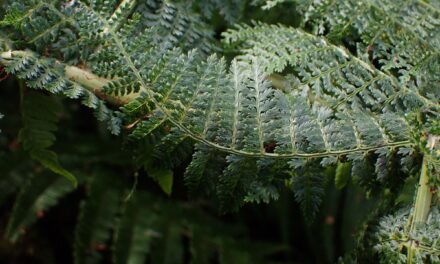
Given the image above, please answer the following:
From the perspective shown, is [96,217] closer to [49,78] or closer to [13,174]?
[13,174]

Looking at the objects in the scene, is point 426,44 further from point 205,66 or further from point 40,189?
point 40,189

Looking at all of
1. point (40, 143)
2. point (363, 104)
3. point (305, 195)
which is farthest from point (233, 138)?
point (40, 143)

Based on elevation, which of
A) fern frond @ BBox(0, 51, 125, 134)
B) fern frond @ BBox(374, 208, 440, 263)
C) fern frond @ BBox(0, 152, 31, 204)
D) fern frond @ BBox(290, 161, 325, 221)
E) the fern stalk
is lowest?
fern frond @ BBox(374, 208, 440, 263)

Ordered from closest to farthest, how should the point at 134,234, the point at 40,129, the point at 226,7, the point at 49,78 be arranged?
the point at 49,78 → the point at 40,129 → the point at 226,7 → the point at 134,234

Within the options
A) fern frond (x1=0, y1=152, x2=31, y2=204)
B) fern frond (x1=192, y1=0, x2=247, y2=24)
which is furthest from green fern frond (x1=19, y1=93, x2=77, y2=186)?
fern frond (x1=0, y1=152, x2=31, y2=204)

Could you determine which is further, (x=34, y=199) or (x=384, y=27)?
(x=34, y=199)

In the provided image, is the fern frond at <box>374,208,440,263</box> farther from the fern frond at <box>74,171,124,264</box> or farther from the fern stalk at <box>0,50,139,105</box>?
the fern frond at <box>74,171,124,264</box>

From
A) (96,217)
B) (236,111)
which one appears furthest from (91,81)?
(96,217)

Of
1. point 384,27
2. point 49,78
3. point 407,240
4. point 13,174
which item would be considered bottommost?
point 407,240

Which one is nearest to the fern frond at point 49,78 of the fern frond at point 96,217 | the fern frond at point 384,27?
the fern frond at point 384,27

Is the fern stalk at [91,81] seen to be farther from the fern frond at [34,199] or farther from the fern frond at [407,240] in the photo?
the fern frond at [34,199]

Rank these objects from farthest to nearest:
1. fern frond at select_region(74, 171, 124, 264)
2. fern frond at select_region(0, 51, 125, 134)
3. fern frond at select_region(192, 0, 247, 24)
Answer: fern frond at select_region(74, 171, 124, 264) < fern frond at select_region(192, 0, 247, 24) < fern frond at select_region(0, 51, 125, 134)
